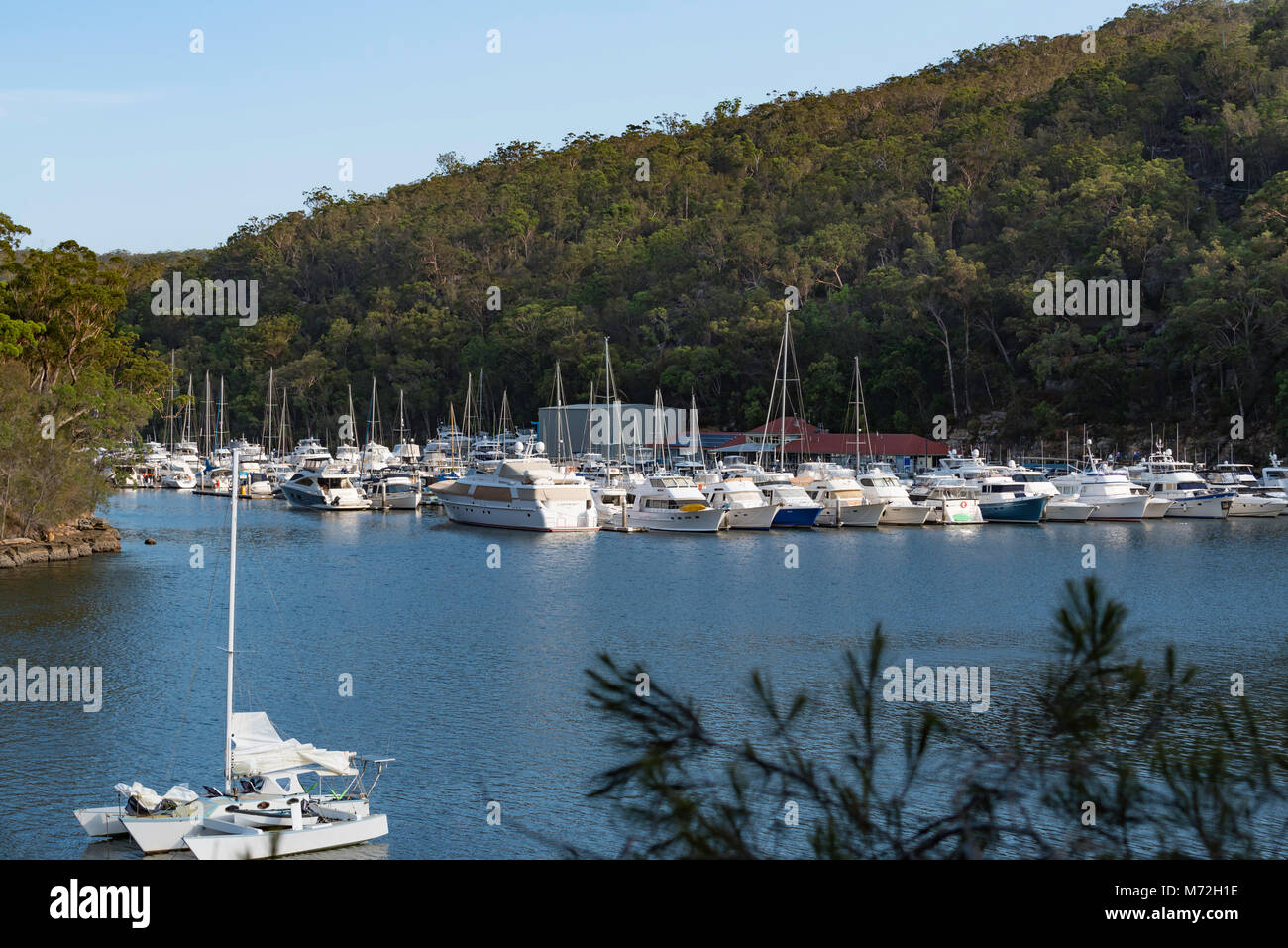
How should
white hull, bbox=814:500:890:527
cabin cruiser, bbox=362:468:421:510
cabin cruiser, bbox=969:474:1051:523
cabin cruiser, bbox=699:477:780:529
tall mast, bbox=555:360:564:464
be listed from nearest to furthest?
cabin cruiser, bbox=699:477:780:529, white hull, bbox=814:500:890:527, cabin cruiser, bbox=969:474:1051:523, cabin cruiser, bbox=362:468:421:510, tall mast, bbox=555:360:564:464

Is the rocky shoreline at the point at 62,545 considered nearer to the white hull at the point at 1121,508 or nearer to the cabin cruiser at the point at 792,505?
the cabin cruiser at the point at 792,505

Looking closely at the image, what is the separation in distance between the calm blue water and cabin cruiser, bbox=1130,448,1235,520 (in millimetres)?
2068

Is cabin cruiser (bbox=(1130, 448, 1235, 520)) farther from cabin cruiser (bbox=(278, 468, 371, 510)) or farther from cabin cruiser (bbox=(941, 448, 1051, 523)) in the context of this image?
cabin cruiser (bbox=(278, 468, 371, 510))

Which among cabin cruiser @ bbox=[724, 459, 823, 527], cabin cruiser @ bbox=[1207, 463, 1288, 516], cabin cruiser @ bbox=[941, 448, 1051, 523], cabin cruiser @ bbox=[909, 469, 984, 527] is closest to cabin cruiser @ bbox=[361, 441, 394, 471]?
cabin cruiser @ bbox=[724, 459, 823, 527]

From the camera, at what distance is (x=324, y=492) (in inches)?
2739

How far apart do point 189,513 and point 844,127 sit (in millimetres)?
95800

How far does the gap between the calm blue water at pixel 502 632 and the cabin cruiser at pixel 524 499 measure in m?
1.28

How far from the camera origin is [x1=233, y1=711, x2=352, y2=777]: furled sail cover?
59.0 feet

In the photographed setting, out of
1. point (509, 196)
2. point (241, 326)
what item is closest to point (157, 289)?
point (241, 326)

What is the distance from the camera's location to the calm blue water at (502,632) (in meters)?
20.3

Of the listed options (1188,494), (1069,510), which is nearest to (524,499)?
(1069,510)

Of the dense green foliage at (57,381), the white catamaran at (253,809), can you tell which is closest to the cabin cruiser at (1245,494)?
the dense green foliage at (57,381)

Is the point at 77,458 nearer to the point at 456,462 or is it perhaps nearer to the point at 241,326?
the point at 456,462

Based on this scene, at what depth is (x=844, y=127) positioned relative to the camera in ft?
464
